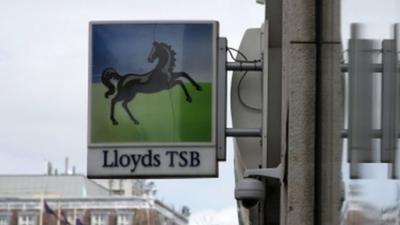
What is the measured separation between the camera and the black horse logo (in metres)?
9.70

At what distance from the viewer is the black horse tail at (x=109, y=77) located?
977 centimetres

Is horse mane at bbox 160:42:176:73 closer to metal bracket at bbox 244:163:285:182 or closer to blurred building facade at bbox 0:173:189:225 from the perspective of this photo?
metal bracket at bbox 244:163:285:182

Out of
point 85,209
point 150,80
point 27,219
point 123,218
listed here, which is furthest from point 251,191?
point 27,219

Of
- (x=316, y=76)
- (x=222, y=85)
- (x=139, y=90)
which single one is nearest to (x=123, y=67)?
(x=139, y=90)

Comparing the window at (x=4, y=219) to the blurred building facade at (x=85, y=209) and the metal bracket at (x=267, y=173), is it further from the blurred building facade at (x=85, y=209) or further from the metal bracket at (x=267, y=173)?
the metal bracket at (x=267, y=173)

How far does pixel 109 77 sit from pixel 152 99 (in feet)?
1.54

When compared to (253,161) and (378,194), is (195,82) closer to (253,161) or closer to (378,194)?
(253,161)

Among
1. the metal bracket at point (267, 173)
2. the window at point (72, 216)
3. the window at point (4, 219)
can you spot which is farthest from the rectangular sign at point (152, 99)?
the window at point (4, 219)

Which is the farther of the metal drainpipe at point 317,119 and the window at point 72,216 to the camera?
the window at point 72,216

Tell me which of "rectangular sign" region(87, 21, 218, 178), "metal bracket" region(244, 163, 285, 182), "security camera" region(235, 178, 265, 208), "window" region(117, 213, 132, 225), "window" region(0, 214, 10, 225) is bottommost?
"window" region(0, 214, 10, 225)

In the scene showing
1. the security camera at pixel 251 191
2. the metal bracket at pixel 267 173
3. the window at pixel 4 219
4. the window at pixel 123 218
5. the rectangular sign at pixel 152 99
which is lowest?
the window at pixel 4 219

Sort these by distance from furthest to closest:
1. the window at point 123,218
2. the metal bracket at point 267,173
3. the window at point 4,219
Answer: the window at point 4,219 → the window at point 123,218 → the metal bracket at point 267,173

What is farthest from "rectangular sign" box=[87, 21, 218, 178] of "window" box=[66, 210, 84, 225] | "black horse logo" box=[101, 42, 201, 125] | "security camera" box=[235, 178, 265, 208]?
"window" box=[66, 210, 84, 225]

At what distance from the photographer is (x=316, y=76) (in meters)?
7.70
